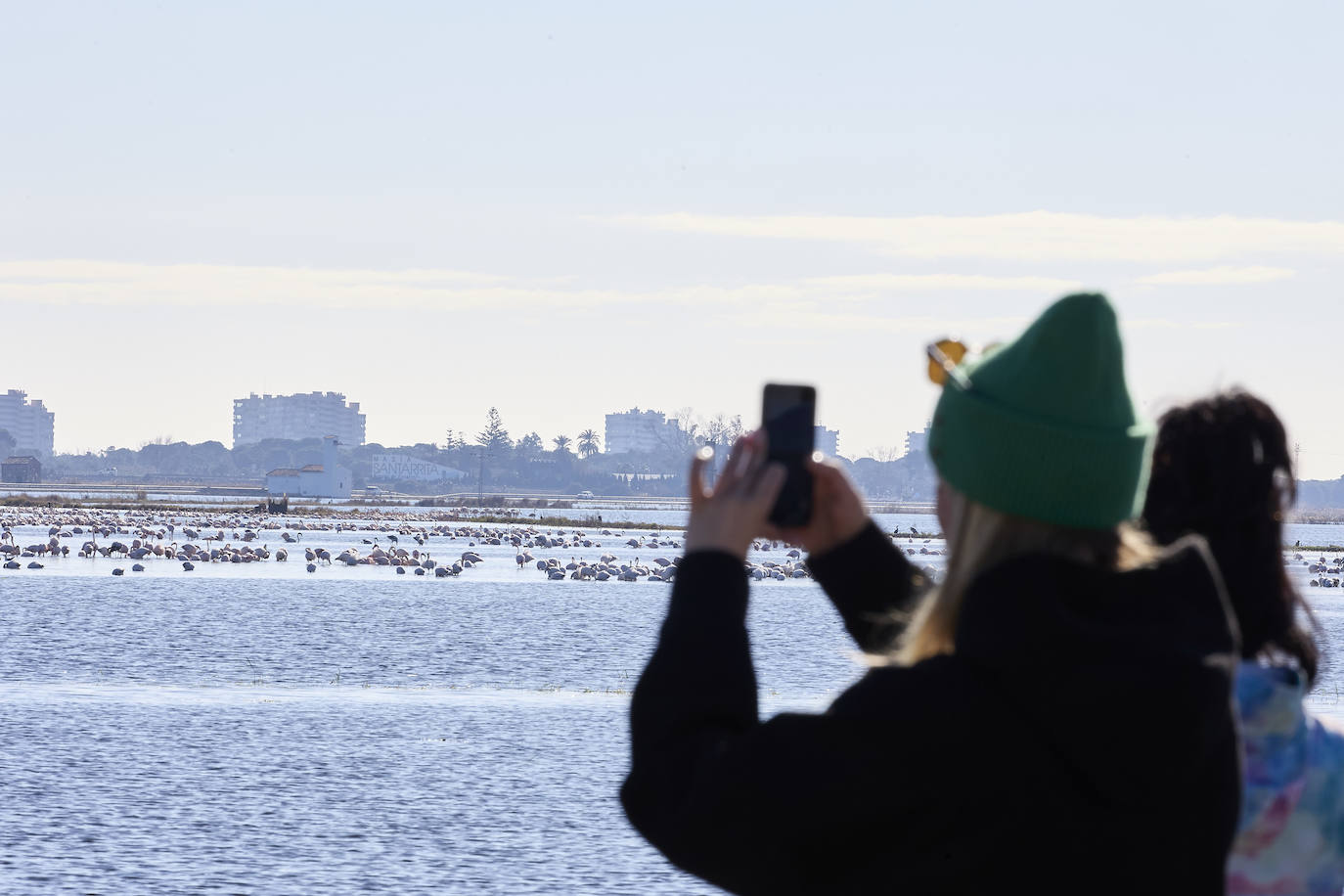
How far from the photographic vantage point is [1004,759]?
6.97 ft

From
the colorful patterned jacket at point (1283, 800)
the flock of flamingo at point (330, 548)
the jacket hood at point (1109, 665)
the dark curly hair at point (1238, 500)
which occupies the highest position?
the dark curly hair at point (1238, 500)

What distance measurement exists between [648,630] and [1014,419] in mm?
38165

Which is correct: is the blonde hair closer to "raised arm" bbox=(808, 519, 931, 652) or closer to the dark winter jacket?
the dark winter jacket

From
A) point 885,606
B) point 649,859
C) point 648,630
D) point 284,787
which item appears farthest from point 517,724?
point 885,606

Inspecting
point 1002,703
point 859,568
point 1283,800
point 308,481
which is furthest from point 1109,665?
point 308,481

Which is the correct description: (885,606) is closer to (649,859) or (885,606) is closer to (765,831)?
(765,831)

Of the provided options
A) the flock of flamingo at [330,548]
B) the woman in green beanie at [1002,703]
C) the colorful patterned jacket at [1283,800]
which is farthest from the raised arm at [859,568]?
the flock of flamingo at [330,548]

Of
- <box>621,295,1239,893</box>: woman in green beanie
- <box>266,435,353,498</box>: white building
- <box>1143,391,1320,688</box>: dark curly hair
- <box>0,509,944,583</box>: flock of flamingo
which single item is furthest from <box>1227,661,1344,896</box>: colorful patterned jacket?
<box>266,435,353,498</box>: white building

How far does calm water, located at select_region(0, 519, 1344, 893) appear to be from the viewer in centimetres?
1455

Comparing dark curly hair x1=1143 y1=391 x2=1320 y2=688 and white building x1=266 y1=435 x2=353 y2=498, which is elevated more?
dark curly hair x1=1143 y1=391 x2=1320 y2=688

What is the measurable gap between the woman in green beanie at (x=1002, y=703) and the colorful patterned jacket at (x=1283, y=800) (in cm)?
76

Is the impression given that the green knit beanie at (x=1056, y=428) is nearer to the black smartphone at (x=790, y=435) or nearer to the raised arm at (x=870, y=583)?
the black smartphone at (x=790, y=435)

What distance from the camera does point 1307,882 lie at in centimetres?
301

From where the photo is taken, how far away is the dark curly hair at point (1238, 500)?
9.42 feet
